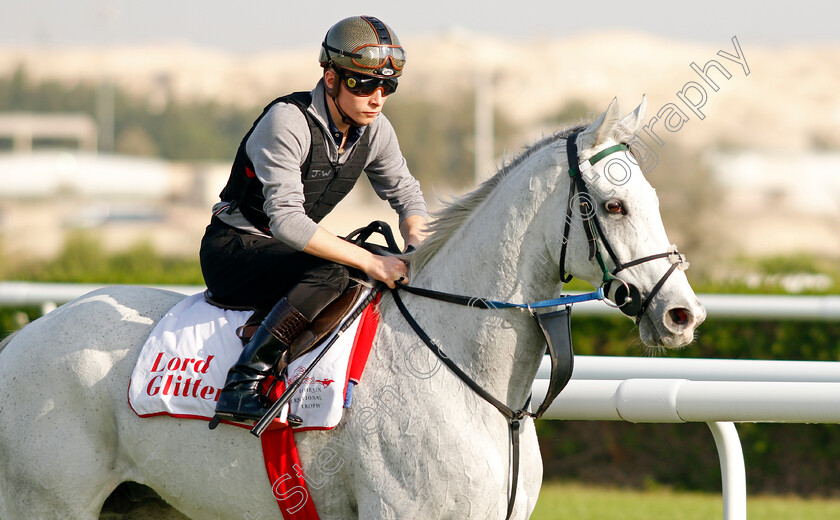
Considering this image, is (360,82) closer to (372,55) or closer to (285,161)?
(372,55)

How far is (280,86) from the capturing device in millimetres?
58344

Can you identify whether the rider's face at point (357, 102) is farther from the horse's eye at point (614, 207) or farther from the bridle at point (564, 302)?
the horse's eye at point (614, 207)

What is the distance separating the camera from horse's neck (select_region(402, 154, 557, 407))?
3223 millimetres

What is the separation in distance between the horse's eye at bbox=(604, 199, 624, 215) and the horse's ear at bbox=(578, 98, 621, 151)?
0.71 feet

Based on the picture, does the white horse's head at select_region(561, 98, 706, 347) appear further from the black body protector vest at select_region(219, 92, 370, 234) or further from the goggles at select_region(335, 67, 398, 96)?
the black body protector vest at select_region(219, 92, 370, 234)

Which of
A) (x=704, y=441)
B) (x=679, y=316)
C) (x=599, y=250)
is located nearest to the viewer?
(x=679, y=316)

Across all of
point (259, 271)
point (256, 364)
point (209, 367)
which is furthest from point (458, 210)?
point (209, 367)

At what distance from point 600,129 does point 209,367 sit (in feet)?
5.24

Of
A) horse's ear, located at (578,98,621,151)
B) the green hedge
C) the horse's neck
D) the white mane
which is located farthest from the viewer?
the green hedge

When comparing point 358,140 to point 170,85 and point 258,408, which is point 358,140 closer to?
point 258,408

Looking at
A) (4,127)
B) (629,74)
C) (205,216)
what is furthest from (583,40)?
(4,127)

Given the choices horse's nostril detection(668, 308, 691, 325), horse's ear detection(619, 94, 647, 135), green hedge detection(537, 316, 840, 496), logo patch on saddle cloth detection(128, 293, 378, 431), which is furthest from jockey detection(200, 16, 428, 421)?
green hedge detection(537, 316, 840, 496)

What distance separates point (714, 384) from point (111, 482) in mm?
2222

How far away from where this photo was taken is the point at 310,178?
11.7 ft
